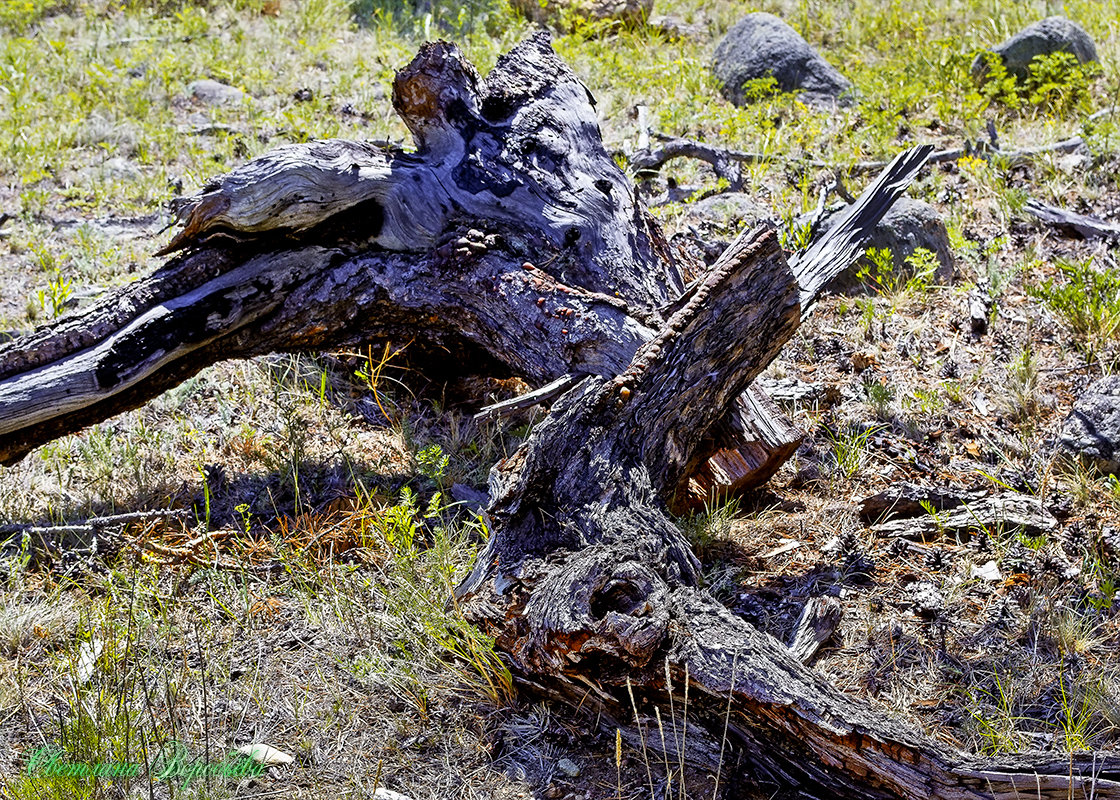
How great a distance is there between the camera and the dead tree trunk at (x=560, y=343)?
235 cm

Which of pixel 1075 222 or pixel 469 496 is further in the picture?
pixel 1075 222

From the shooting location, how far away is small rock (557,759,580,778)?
2.53 metres

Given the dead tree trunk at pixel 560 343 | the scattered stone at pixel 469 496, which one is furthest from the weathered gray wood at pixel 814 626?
the scattered stone at pixel 469 496

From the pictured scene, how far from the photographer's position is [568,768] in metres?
2.54

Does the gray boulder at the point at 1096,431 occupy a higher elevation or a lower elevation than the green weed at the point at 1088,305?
lower

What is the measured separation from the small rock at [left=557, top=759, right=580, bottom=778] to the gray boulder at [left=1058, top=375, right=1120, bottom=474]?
7.85 ft

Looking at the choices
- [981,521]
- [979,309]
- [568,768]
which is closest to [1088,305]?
[979,309]

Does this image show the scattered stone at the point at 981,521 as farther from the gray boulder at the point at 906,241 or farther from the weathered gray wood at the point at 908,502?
the gray boulder at the point at 906,241

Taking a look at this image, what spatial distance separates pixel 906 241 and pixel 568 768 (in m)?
3.62

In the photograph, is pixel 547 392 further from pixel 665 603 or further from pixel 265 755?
pixel 265 755

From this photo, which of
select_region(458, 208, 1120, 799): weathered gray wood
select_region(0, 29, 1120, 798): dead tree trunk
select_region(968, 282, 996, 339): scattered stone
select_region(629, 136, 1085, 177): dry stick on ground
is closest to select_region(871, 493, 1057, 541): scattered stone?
select_region(0, 29, 1120, 798): dead tree trunk

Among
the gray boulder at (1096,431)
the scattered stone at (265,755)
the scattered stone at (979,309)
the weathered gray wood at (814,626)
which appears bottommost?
the scattered stone at (265,755)

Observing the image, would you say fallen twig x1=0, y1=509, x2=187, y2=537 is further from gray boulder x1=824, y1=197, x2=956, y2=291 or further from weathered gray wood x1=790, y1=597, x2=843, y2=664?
gray boulder x1=824, y1=197, x2=956, y2=291

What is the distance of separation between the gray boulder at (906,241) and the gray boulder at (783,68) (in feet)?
9.06
